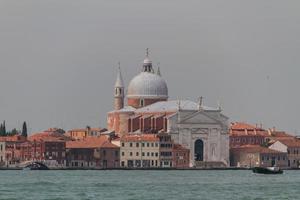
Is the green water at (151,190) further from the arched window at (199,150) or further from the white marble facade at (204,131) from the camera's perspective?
the arched window at (199,150)

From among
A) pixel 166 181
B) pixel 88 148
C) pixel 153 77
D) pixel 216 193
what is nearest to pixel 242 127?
pixel 153 77

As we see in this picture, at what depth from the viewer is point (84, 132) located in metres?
140

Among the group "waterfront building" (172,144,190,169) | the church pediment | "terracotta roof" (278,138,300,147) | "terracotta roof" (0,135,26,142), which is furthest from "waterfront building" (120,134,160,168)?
"terracotta roof" (278,138,300,147)

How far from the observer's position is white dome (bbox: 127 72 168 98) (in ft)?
421

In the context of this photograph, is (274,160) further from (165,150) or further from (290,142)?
(165,150)

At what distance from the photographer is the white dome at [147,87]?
128m

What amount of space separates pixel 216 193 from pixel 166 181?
15.1 meters

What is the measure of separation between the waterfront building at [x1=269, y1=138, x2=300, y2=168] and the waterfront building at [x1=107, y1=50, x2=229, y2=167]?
7.37m

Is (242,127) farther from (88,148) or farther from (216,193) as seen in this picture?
(216,193)

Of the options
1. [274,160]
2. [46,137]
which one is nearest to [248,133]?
[274,160]

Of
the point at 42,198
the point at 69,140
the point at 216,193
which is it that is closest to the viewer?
the point at 42,198

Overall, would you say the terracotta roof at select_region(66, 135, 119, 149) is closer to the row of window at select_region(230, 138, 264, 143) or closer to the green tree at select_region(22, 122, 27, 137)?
the green tree at select_region(22, 122, 27, 137)

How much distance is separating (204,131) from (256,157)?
4.91 m

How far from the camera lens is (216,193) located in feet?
206
